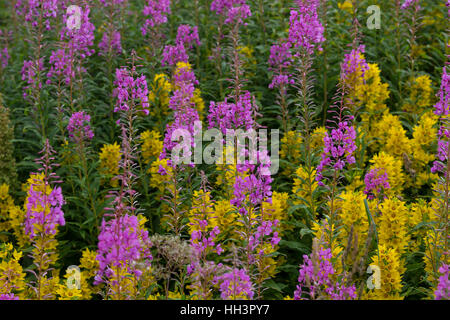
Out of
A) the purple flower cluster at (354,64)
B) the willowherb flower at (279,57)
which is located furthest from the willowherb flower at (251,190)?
the willowherb flower at (279,57)

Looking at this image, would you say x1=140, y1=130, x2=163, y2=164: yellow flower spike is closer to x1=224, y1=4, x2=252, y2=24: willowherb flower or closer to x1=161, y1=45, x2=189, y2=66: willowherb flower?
x1=161, y1=45, x2=189, y2=66: willowherb flower

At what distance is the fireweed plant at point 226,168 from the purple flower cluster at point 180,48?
24 millimetres

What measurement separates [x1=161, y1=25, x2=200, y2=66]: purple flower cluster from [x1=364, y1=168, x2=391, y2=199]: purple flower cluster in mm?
2604

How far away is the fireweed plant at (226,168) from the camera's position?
12.3 ft

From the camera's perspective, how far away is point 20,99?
22.6ft

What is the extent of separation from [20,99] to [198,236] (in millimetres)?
3842

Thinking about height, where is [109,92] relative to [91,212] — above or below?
above

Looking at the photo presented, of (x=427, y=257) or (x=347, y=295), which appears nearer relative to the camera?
(x=347, y=295)

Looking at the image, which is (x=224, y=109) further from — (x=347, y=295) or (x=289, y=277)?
(x=347, y=295)

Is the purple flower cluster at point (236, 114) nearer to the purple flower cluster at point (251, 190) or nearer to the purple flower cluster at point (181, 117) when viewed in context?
the purple flower cluster at point (181, 117)

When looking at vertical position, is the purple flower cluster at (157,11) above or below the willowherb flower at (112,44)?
above

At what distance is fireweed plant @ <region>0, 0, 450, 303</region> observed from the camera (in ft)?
12.3

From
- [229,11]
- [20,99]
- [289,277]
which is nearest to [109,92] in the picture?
[20,99]
